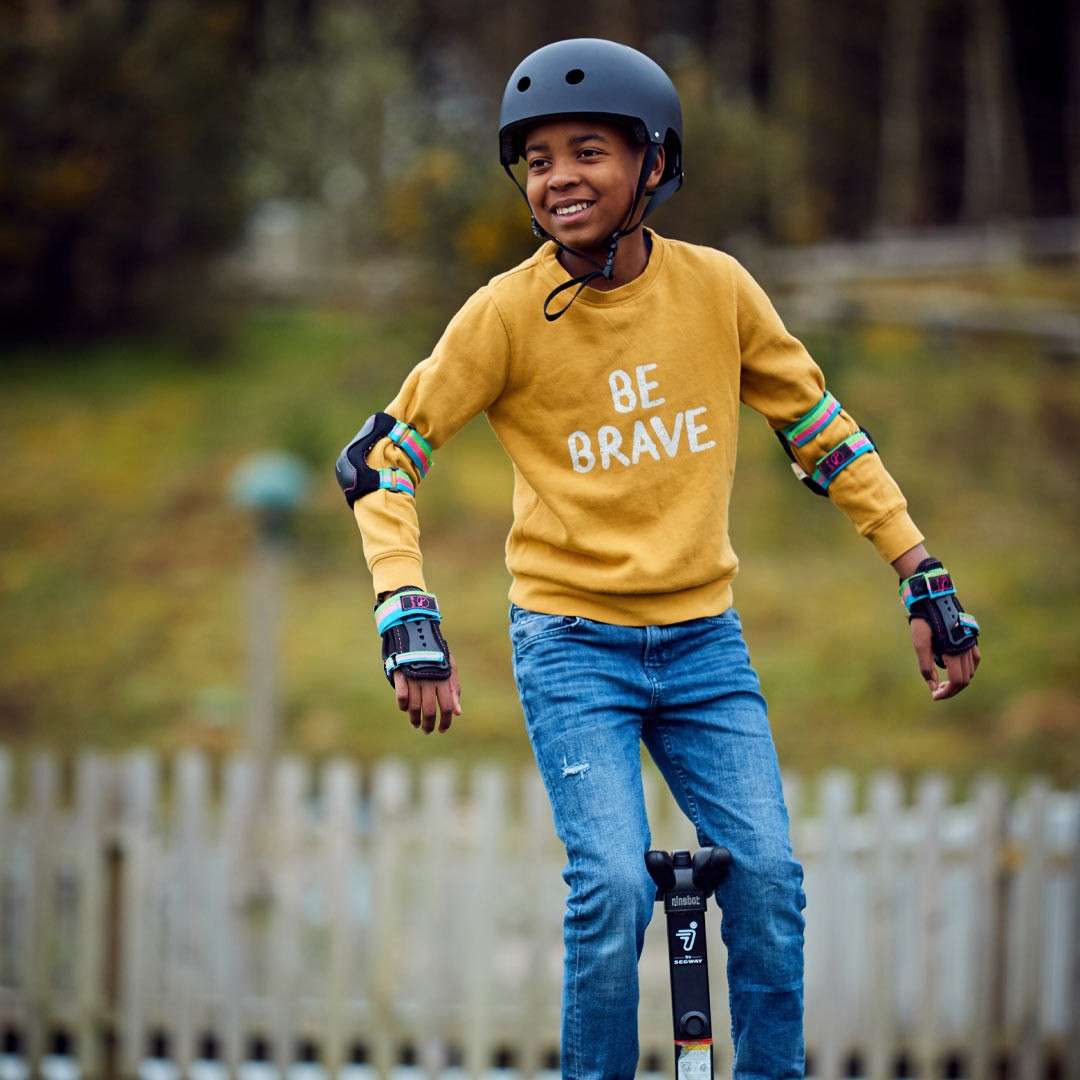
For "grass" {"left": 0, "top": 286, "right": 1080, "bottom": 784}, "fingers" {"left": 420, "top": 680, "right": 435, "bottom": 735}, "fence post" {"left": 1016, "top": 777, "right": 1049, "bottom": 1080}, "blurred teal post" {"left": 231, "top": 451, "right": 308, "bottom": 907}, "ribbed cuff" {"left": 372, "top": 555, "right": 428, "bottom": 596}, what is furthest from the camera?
"grass" {"left": 0, "top": 286, "right": 1080, "bottom": 784}

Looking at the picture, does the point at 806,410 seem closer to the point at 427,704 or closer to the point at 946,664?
the point at 946,664

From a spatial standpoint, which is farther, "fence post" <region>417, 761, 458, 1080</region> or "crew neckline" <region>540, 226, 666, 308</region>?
"fence post" <region>417, 761, 458, 1080</region>

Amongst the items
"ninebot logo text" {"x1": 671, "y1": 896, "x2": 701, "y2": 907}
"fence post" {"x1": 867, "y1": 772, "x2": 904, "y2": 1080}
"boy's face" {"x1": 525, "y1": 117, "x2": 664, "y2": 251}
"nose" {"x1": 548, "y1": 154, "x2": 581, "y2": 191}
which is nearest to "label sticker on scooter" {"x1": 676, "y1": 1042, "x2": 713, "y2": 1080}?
"ninebot logo text" {"x1": 671, "y1": 896, "x2": 701, "y2": 907}

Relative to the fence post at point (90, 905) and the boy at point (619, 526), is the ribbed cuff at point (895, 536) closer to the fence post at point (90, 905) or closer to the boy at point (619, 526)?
the boy at point (619, 526)

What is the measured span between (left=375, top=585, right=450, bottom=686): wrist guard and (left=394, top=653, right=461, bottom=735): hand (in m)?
0.01

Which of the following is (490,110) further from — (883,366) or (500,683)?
(500,683)

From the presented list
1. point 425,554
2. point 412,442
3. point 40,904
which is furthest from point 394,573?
point 425,554

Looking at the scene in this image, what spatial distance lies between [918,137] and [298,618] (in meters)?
17.3

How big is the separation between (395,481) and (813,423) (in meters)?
0.97

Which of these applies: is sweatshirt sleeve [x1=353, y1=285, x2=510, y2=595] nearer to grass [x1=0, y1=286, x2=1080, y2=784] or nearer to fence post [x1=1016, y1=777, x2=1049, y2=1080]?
fence post [x1=1016, y1=777, x2=1049, y2=1080]

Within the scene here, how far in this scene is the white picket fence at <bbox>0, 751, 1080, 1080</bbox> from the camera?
635cm

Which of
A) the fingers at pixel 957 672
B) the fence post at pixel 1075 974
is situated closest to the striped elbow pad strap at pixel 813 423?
the fingers at pixel 957 672

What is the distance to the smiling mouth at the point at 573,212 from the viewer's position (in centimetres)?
284

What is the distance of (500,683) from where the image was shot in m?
11.5
